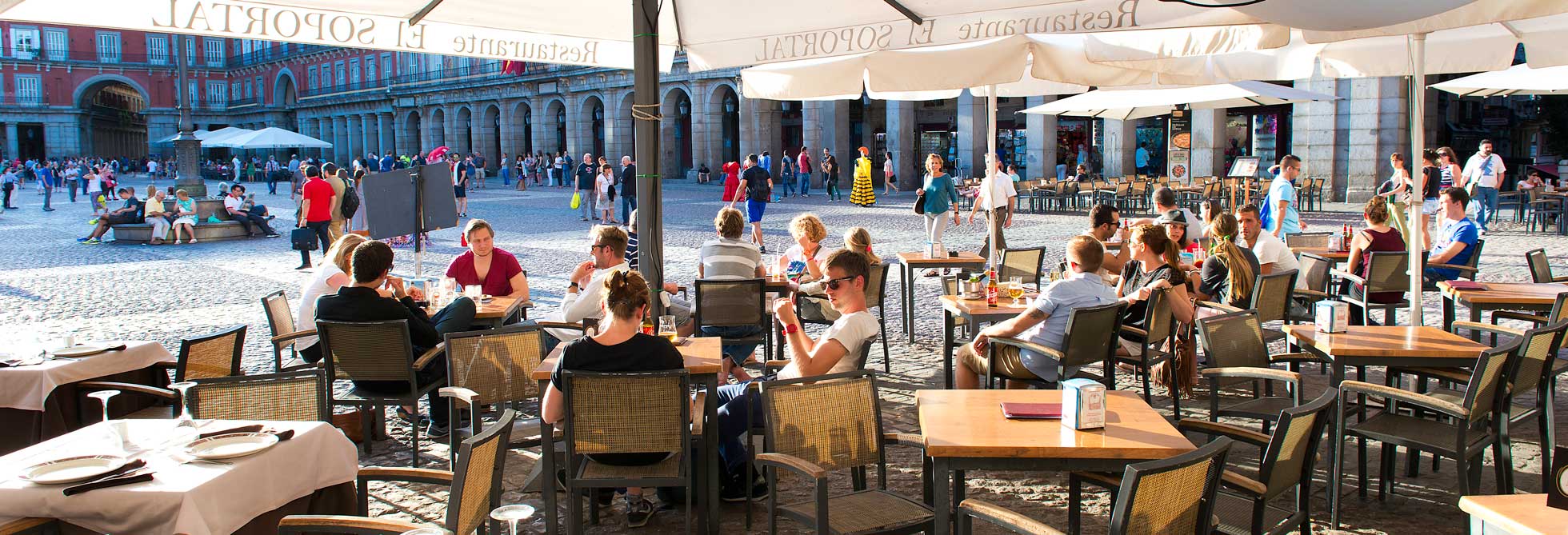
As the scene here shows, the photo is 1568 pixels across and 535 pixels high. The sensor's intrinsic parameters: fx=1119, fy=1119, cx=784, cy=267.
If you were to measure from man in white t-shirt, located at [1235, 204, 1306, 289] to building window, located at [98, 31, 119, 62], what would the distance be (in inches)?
2979

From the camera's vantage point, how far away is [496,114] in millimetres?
49250

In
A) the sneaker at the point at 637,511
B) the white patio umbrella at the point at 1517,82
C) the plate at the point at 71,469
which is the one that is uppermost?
the white patio umbrella at the point at 1517,82

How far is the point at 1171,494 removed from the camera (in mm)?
2854

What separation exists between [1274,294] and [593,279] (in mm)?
3997

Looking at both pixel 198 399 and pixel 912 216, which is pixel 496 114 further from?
pixel 198 399

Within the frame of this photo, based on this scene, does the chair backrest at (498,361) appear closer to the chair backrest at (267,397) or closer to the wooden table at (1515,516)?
the chair backrest at (267,397)

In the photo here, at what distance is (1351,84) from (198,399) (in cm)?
1985

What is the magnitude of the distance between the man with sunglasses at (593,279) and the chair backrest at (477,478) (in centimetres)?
238

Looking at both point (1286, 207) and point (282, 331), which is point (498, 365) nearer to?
point (282, 331)

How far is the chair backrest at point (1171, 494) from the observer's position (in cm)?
274

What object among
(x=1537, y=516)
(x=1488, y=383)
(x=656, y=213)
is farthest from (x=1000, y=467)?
(x=656, y=213)

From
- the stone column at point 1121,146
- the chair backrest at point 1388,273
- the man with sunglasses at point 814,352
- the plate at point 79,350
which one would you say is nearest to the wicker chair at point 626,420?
the man with sunglasses at point 814,352

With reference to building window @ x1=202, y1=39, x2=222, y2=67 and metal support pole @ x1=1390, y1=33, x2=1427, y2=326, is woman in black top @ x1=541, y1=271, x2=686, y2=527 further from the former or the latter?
building window @ x1=202, y1=39, x2=222, y2=67

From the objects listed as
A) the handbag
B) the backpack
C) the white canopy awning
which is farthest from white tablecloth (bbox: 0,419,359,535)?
the backpack
